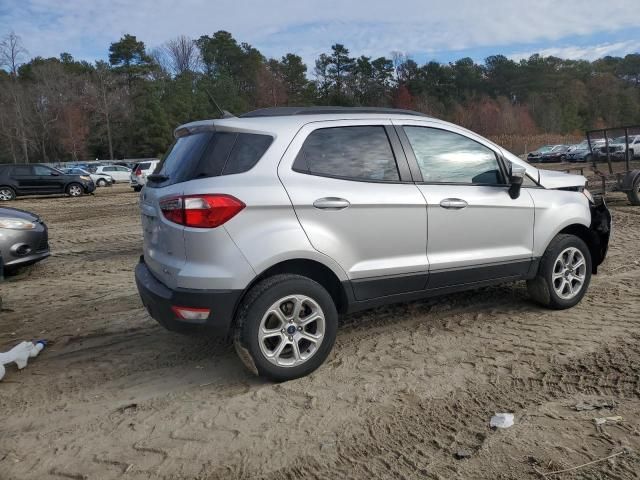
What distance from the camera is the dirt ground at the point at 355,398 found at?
114 inches

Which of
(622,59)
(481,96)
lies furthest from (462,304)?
(622,59)

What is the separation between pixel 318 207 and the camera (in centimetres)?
378

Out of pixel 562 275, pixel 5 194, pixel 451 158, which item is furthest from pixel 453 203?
pixel 5 194

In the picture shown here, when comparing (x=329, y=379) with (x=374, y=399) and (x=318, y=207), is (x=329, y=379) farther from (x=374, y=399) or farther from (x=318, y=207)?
(x=318, y=207)

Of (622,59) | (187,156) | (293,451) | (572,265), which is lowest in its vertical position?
(293,451)

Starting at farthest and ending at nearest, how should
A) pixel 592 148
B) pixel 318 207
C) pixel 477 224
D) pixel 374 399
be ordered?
pixel 592 148, pixel 477 224, pixel 318 207, pixel 374 399

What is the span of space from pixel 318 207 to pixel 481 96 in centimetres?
9447

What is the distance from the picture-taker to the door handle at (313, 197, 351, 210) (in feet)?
12.4

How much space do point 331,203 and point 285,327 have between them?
36.3 inches

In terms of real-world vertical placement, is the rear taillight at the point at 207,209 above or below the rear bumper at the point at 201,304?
above

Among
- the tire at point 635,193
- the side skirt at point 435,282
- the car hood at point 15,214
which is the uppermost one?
the car hood at point 15,214

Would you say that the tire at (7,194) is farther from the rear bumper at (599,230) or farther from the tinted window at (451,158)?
the rear bumper at (599,230)

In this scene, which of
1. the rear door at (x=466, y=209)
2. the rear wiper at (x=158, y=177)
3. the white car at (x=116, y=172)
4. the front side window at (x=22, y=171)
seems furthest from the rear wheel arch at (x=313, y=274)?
the white car at (x=116, y=172)

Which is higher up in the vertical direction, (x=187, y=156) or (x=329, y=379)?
(x=187, y=156)
